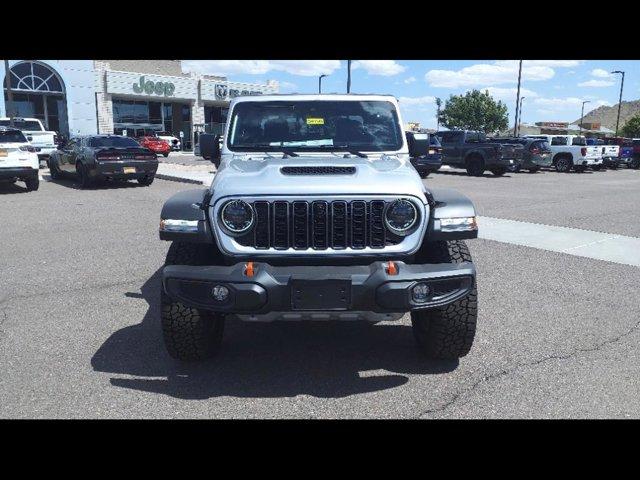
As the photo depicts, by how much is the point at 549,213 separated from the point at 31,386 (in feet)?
34.2

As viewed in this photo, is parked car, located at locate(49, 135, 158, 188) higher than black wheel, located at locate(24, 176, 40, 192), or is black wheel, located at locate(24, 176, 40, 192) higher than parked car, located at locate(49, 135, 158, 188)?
parked car, located at locate(49, 135, 158, 188)

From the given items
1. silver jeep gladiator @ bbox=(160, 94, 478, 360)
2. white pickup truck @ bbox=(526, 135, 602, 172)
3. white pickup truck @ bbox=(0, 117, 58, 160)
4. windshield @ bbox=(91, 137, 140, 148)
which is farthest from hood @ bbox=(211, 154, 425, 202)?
white pickup truck @ bbox=(526, 135, 602, 172)

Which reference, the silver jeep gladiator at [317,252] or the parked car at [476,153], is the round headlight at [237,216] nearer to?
the silver jeep gladiator at [317,252]

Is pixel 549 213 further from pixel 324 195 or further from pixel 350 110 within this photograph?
pixel 324 195

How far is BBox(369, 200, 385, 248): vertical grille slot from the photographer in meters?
3.73

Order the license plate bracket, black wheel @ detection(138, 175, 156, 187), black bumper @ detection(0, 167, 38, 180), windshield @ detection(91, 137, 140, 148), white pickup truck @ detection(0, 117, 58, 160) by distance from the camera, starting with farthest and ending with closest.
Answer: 1. white pickup truck @ detection(0, 117, 58, 160)
2. black wheel @ detection(138, 175, 156, 187)
3. windshield @ detection(91, 137, 140, 148)
4. black bumper @ detection(0, 167, 38, 180)
5. the license plate bracket

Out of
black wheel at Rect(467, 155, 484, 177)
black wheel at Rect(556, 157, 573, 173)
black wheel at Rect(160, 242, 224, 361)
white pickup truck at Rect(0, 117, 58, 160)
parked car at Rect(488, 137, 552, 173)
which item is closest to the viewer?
black wheel at Rect(160, 242, 224, 361)

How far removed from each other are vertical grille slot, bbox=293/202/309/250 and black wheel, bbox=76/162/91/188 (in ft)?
44.4

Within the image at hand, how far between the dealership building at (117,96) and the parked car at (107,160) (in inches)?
770

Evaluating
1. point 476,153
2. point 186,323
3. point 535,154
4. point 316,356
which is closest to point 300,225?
point 186,323

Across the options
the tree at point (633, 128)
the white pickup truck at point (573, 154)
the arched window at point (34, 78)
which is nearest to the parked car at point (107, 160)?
the white pickup truck at point (573, 154)

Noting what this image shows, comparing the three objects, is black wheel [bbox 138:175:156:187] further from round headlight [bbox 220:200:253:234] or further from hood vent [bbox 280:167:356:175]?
round headlight [bbox 220:200:253:234]

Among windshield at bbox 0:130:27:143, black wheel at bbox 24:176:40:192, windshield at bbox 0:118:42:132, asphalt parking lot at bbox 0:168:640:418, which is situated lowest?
asphalt parking lot at bbox 0:168:640:418
